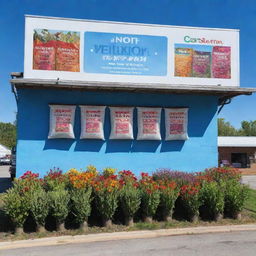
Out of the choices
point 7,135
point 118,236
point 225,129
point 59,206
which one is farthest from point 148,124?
point 7,135

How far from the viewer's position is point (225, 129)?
81750 millimetres

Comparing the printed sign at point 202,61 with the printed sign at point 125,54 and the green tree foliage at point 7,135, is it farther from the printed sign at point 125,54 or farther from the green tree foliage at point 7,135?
the green tree foliage at point 7,135

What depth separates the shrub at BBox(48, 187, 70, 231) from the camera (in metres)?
7.21

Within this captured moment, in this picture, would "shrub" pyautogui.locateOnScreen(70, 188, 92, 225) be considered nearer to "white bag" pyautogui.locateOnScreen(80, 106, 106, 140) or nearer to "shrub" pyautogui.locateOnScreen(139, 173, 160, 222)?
"shrub" pyautogui.locateOnScreen(139, 173, 160, 222)

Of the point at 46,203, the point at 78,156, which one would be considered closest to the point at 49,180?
the point at 46,203

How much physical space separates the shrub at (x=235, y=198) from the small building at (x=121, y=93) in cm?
289

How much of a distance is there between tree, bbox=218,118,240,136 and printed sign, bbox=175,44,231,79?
71.4m

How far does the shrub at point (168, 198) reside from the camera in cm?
802

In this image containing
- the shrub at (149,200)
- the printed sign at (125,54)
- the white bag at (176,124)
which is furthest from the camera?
the white bag at (176,124)

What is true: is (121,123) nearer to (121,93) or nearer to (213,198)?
(121,93)

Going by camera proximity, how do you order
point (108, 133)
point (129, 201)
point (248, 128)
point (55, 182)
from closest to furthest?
point (129, 201)
point (55, 182)
point (108, 133)
point (248, 128)

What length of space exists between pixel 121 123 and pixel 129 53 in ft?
8.70

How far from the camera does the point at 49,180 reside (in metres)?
8.62

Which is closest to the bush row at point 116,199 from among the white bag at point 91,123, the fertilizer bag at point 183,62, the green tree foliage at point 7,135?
the white bag at point 91,123
